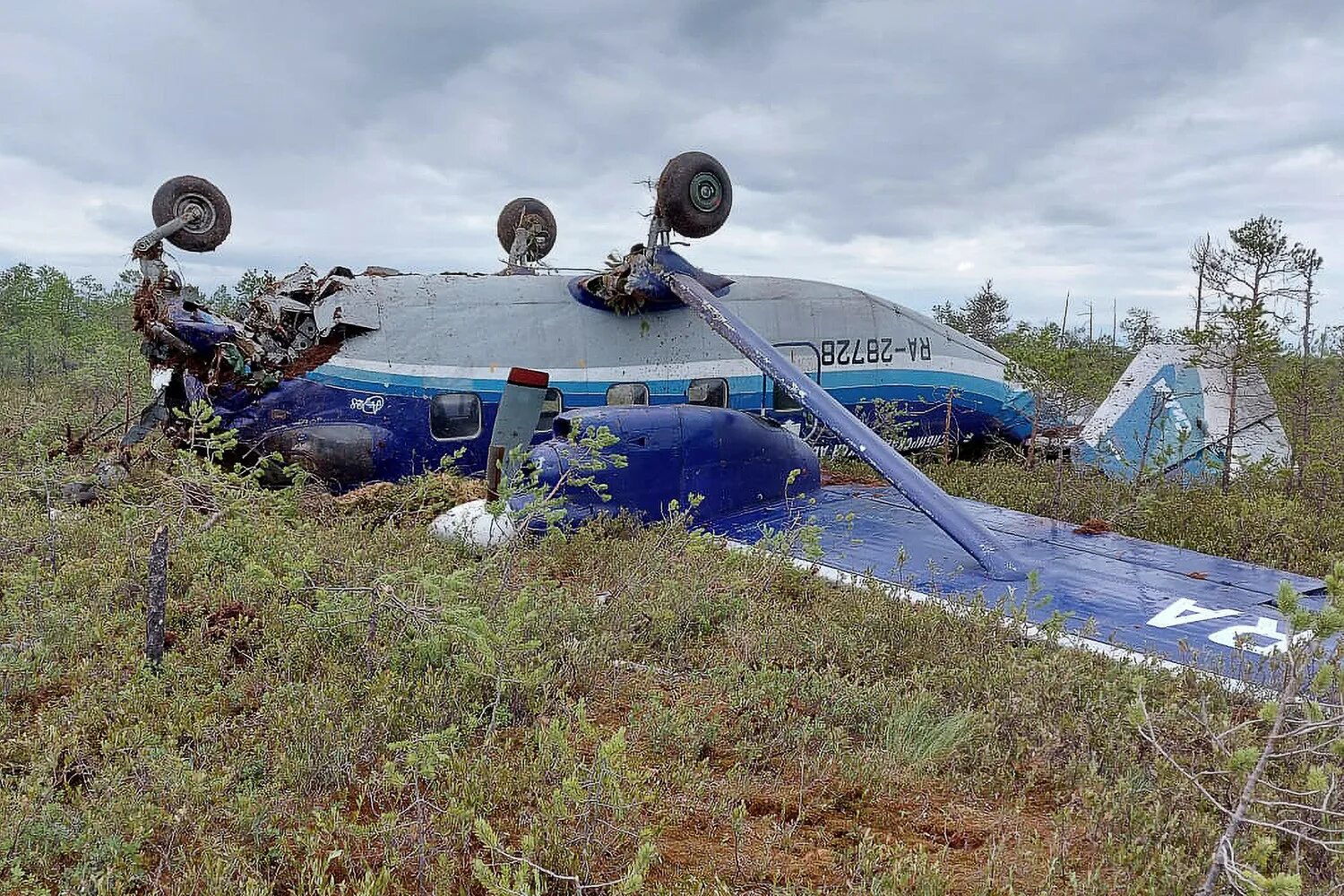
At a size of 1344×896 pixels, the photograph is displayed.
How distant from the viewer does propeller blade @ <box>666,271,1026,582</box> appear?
22.0 feet

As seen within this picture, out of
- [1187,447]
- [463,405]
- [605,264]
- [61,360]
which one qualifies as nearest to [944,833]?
[463,405]

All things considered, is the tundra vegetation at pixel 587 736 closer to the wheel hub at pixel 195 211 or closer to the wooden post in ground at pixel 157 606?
the wooden post in ground at pixel 157 606

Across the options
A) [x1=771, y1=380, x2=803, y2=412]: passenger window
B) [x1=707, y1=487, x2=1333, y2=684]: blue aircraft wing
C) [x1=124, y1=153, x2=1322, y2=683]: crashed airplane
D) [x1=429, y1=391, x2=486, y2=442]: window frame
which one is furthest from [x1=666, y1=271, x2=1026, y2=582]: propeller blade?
[x1=429, y1=391, x2=486, y2=442]: window frame

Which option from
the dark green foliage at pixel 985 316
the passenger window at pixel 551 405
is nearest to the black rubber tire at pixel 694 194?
the passenger window at pixel 551 405

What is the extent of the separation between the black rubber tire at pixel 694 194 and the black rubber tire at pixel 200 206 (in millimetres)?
5578

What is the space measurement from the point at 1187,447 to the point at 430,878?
12701 mm

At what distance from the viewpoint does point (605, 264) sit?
34.2ft

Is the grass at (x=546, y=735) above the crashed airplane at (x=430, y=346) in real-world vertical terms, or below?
below

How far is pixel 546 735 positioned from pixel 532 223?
11.9 m

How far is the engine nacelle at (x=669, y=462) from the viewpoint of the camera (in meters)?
7.56

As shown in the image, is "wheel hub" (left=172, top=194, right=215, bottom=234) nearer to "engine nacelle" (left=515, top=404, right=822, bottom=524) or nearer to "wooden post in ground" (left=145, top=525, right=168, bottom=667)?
"engine nacelle" (left=515, top=404, right=822, bottom=524)

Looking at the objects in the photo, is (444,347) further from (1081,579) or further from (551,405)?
(1081,579)

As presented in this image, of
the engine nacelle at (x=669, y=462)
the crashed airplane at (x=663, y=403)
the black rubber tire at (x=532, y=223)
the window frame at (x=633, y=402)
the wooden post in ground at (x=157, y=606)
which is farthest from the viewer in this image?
the black rubber tire at (x=532, y=223)

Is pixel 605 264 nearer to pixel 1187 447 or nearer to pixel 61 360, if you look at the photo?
pixel 1187 447
